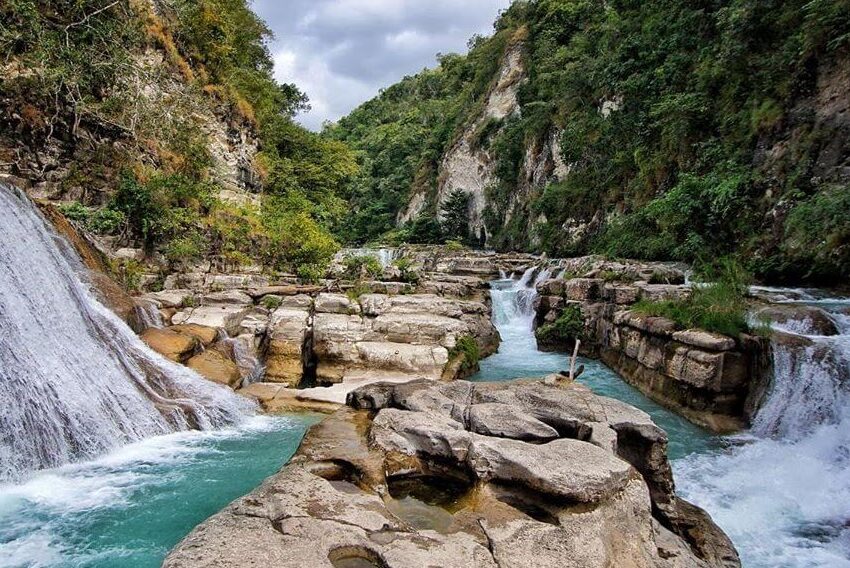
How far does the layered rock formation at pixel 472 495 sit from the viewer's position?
2.60 m

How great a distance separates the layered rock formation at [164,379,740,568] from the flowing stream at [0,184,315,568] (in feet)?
4.84

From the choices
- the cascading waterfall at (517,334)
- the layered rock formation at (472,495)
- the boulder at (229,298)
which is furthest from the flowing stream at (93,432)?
the cascading waterfall at (517,334)

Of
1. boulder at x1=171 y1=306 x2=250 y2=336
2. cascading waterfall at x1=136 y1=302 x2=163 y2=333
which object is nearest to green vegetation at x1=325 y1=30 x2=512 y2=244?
boulder at x1=171 y1=306 x2=250 y2=336

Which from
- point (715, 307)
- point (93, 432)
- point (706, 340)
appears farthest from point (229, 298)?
point (715, 307)

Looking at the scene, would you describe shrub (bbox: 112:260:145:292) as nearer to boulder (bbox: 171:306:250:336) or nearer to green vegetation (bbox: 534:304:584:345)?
boulder (bbox: 171:306:250:336)

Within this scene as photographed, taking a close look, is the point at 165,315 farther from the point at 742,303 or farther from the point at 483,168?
the point at 483,168

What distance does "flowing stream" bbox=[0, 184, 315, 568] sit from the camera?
3.88 m

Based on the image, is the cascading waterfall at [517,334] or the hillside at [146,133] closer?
the hillside at [146,133]

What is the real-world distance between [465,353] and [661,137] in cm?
1240

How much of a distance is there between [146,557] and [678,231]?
574 inches

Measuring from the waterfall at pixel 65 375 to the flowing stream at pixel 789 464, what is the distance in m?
6.22

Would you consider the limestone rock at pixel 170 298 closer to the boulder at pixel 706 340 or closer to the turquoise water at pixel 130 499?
the turquoise water at pixel 130 499

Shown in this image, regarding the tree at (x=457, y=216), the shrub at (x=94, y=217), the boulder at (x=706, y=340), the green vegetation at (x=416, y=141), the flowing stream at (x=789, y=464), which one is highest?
the green vegetation at (x=416, y=141)

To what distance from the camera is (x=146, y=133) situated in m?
12.6
